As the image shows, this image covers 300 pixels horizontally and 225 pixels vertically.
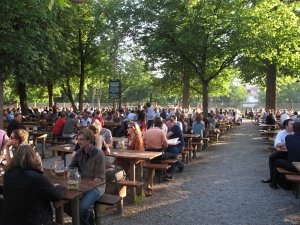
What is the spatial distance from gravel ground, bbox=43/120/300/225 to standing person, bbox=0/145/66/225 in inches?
79.1

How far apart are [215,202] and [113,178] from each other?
2086 millimetres

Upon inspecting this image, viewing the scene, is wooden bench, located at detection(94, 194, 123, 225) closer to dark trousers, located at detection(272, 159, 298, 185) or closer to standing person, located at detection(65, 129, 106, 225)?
standing person, located at detection(65, 129, 106, 225)

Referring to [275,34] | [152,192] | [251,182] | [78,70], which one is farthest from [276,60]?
[78,70]

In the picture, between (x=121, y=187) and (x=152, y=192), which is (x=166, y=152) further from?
(x=121, y=187)

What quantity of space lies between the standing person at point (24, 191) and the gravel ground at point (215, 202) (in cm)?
201

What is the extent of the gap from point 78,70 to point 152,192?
2262 centimetres

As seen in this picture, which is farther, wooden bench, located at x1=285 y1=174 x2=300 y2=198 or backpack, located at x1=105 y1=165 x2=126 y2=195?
wooden bench, located at x1=285 y1=174 x2=300 y2=198

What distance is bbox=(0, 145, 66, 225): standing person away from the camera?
10.0 ft

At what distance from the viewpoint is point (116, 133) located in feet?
52.2

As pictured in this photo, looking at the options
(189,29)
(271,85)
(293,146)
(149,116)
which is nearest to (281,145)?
(293,146)

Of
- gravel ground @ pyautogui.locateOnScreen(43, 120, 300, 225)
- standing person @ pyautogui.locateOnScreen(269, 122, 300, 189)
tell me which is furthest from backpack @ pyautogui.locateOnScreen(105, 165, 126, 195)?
standing person @ pyautogui.locateOnScreen(269, 122, 300, 189)

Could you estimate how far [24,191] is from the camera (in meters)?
3.05

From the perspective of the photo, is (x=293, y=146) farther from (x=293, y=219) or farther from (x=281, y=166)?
(x=293, y=219)

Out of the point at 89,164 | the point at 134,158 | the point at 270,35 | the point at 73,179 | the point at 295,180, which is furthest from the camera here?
the point at 270,35
